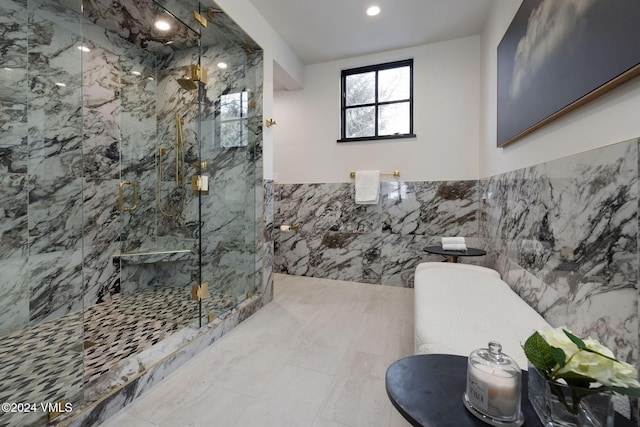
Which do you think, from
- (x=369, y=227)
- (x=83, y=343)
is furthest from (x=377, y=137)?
A: (x=83, y=343)

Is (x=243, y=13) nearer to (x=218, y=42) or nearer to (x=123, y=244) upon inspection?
(x=218, y=42)

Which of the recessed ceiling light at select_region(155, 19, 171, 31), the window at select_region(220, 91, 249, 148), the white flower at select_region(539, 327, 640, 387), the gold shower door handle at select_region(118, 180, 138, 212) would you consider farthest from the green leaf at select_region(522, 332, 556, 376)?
the gold shower door handle at select_region(118, 180, 138, 212)

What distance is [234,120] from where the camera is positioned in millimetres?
2455

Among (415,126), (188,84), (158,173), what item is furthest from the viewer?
(415,126)

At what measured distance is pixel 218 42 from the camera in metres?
2.23

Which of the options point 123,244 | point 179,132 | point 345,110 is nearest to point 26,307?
point 123,244

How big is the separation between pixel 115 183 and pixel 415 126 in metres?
3.12

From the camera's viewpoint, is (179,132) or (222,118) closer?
(222,118)

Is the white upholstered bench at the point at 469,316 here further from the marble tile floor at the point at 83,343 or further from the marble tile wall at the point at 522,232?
the marble tile floor at the point at 83,343

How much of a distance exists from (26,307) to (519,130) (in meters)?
3.41

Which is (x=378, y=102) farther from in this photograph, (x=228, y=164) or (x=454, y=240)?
(x=228, y=164)

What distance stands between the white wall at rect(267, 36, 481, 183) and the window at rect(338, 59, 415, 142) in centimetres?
8

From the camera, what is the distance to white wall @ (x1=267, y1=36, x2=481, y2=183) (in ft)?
9.53

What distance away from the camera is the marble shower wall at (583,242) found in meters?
0.86
